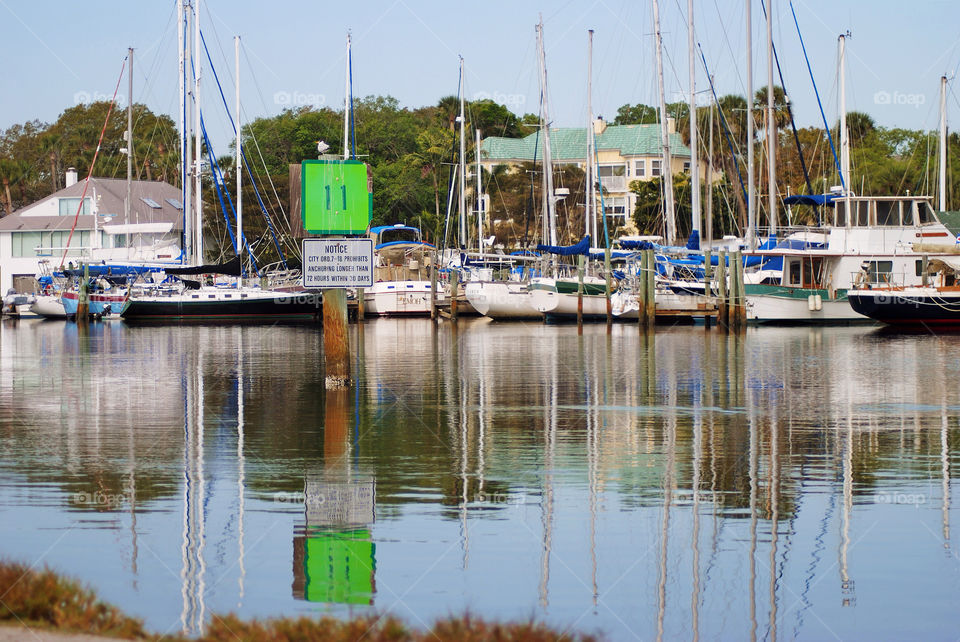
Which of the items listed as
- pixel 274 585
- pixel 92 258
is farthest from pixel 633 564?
pixel 92 258

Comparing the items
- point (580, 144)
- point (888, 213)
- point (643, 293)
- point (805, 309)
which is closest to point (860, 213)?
point (888, 213)

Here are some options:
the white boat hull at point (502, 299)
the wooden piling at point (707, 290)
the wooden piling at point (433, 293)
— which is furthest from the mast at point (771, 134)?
the wooden piling at point (433, 293)

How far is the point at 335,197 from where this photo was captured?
20375mm

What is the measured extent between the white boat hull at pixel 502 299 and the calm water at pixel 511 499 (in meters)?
31.7

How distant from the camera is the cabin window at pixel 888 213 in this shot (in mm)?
46750

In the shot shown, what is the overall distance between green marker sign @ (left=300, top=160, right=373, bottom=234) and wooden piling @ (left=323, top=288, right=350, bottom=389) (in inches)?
44.3

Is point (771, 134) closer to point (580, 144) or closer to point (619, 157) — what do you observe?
point (619, 157)

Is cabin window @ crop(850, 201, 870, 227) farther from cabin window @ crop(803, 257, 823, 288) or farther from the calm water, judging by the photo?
the calm water

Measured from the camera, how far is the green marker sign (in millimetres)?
20141

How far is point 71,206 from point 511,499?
75.0 metres

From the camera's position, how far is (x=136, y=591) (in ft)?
27.5

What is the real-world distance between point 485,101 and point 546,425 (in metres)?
89.0

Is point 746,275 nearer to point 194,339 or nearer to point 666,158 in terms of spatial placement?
point 666,158

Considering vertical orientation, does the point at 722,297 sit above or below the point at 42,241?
below
